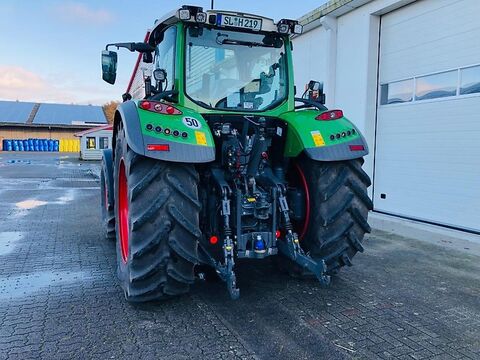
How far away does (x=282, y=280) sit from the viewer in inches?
172

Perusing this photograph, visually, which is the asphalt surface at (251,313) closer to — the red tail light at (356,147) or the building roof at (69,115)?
the red tail light at (356,147)

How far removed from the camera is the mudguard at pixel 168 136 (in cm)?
316

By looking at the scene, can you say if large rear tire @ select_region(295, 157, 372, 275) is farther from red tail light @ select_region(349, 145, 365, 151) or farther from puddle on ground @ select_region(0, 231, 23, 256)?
puddle on ground @ select_region(0, 231, 23, 256)

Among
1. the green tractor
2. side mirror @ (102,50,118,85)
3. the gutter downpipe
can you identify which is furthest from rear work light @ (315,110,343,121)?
the gutter downpipe

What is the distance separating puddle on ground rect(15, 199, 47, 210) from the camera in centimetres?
936

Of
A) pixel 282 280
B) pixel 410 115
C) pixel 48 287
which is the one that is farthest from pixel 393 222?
pixel 48 287

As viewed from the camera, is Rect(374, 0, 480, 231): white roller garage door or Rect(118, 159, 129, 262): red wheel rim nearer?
Rect(118, 159, 129, 262): red wheel rim

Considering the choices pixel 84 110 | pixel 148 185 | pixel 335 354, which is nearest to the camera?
pixel 335 354

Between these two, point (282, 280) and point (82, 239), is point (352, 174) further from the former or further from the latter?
point (82, 239)

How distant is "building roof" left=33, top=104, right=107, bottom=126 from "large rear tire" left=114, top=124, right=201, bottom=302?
165ft

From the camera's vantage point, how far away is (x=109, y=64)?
15.0ft

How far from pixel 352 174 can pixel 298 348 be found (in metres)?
1.73

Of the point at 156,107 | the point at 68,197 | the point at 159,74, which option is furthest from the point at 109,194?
the point at 68,197

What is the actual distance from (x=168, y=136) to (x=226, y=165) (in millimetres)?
824
